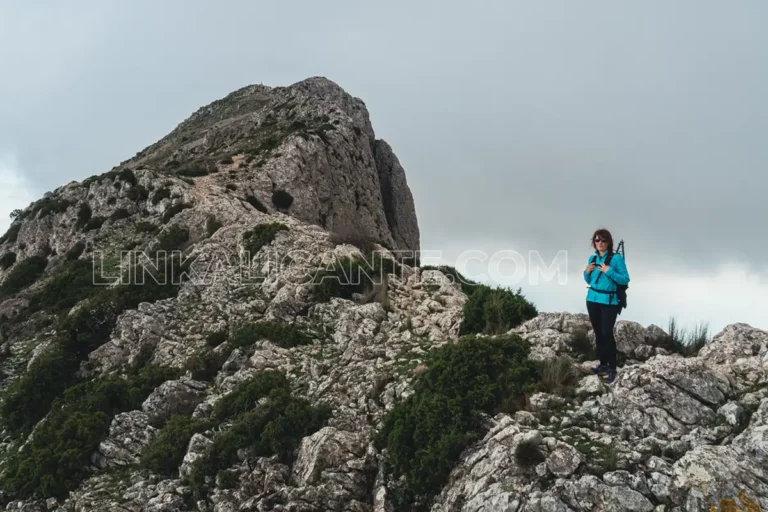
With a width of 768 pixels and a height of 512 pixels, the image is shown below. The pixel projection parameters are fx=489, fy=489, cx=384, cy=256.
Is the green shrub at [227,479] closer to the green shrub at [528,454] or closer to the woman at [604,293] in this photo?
the green shrub at [528,454]

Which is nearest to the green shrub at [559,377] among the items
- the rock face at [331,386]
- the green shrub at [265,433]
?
the rock face at [331,386]

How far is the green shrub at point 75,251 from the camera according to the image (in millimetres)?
27484

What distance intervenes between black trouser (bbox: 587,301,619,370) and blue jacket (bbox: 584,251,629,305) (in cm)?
14

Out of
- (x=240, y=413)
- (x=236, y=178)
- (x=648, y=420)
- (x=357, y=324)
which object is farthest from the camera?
(x=236, y=178)

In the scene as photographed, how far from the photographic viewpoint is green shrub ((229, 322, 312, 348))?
50.0 feet

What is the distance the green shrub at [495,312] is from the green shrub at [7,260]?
31407 mm

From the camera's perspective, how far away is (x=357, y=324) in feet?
49.8

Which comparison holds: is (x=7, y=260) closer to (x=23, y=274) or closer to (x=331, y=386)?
(x=23, y=274)

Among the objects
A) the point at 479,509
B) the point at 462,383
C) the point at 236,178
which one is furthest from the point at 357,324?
the point at 236,178

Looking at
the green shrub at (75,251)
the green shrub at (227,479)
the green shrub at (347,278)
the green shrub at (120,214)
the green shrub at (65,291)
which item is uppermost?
the green shrub at (120,214)

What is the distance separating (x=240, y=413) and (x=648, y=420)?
8.92 m

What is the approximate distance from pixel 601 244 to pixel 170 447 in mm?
10535

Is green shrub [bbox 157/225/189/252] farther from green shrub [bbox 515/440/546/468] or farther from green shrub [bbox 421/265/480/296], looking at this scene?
green shrub [bbox 515/440/546/468]

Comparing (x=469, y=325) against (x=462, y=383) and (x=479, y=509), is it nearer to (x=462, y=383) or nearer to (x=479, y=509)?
(x=462, y=383)
